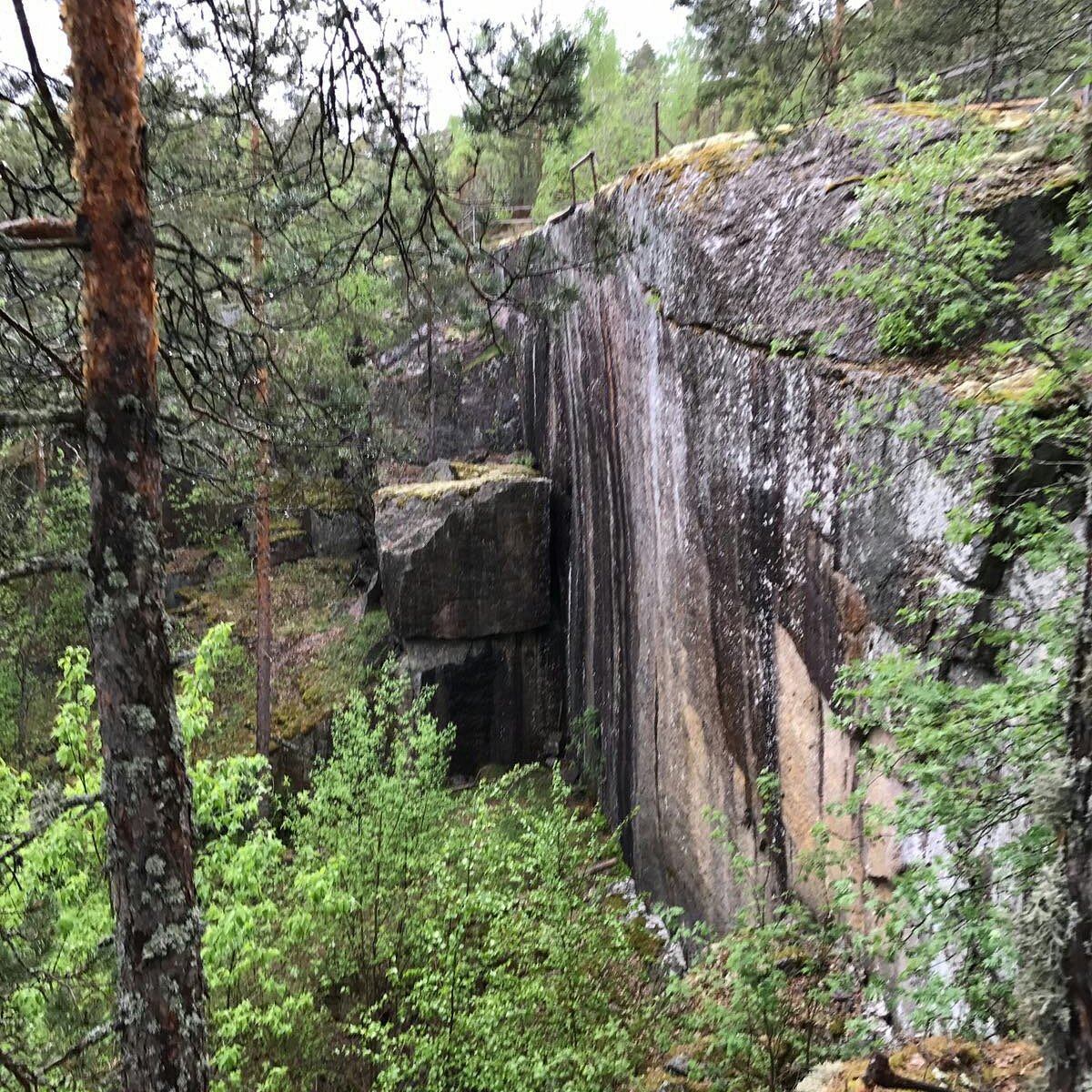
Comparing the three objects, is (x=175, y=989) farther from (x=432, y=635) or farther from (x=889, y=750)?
(x=432, y=635)

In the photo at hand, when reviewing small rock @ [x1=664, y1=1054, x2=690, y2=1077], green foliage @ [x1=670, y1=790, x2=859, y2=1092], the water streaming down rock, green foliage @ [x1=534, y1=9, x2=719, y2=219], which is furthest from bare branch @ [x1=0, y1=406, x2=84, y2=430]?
green foliage @ [x1=534, y1=9, x2=719, y2=219]

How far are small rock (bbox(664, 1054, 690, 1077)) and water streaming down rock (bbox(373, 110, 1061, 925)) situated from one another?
1354mm

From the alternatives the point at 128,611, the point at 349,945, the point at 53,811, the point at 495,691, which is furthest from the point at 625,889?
the point at 128,611

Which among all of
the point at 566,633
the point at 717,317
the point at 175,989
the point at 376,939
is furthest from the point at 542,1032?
the point at 566,633

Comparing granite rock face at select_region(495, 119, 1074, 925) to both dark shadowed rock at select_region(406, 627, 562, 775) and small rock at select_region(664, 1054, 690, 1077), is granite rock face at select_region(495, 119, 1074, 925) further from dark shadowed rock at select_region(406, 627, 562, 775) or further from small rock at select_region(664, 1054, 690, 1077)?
dark shadowed rock at select_region(406, 627, 562, 775)

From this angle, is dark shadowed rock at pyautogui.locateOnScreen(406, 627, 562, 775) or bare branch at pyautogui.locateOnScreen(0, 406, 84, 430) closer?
bare branch at pyautogui.locateOnScreen(0, 406, 84, 430)

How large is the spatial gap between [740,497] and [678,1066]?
4.09 m

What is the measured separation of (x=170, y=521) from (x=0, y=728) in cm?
570

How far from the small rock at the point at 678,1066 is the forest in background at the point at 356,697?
153 millimetres

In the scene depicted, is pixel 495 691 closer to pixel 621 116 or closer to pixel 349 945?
pixel 349 945

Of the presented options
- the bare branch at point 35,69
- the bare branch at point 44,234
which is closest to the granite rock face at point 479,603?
the bare branch at point 44,234

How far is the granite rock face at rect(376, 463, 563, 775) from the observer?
1259 cm

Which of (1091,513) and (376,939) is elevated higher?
(1091,513)

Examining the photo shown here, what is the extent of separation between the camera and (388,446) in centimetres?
1000
